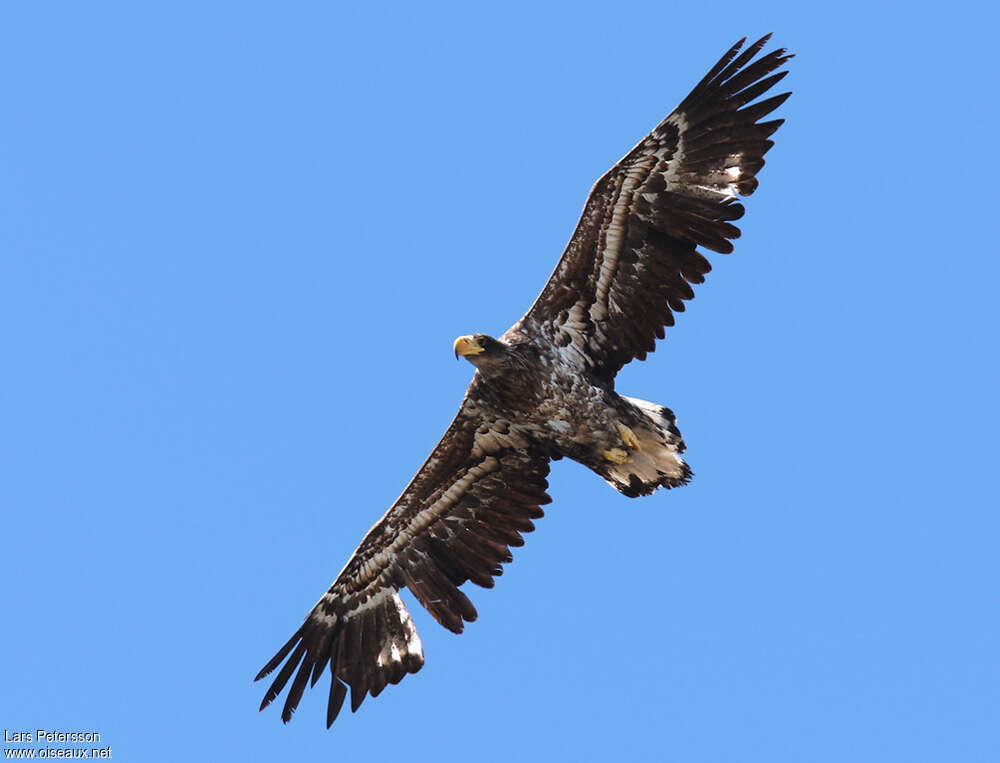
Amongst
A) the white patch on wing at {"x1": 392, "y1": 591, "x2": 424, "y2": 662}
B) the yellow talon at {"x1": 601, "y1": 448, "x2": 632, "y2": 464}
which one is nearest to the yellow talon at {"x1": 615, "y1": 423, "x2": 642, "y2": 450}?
the yellow talon at {"x1": 601, "y1": 448, "x2": 632, "y2": 464}

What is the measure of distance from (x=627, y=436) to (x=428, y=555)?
2770 millimetres

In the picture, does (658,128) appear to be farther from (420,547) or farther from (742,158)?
(420,547)

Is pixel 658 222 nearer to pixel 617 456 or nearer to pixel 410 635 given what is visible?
pixel 617 456

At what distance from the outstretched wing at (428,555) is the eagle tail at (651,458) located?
0.97m

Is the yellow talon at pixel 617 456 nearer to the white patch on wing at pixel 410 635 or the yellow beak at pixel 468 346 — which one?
the yellow beak at pixel 468 346

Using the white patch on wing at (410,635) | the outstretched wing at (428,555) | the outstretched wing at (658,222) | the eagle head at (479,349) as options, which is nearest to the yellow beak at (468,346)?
the eagle head at (479,349)

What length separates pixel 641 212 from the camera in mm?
15578

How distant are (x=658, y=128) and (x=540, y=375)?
285 cm

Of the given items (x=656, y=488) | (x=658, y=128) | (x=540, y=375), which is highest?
(x=658, y=128)

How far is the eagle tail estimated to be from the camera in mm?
15844

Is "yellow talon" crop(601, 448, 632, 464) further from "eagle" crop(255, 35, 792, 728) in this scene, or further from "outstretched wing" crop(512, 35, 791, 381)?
"outstretched wing" crop(512, 35, 791, 381)

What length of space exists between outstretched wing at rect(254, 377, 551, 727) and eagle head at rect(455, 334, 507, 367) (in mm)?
1163

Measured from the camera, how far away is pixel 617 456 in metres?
16.0

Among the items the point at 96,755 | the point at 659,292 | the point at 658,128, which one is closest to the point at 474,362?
A: the point at 659,292
